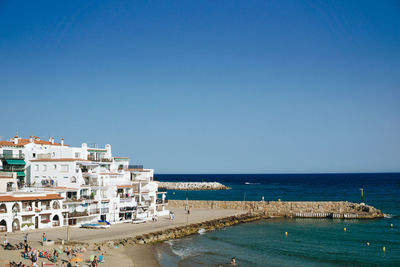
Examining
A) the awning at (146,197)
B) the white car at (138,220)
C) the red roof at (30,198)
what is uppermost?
the red roof at (30,198)

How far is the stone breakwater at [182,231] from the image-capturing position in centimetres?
5058

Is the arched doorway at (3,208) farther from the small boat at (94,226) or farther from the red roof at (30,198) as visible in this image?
the small boat at (94,226)

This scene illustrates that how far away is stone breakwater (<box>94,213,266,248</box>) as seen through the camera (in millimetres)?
50575

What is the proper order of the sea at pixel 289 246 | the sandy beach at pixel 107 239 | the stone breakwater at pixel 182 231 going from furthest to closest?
the stone breakwater at pixel 182 231, the sea at pixel 289 246, the sandy beach at pixel 107 239

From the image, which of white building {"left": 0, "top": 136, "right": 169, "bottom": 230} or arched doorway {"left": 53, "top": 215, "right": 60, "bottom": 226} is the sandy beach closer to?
arched doorway {"left": 53, "top": 215, "right": 60, "bottom": 226}

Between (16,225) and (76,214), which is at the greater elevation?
Result: (76,214)

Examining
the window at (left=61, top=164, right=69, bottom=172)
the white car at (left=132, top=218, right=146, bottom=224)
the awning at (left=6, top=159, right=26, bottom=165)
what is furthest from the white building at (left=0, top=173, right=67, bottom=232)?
the white car at (left=132, top=218, right=146, bottom=224)

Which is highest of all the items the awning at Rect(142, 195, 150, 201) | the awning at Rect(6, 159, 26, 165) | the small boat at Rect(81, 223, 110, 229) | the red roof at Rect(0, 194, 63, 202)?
the awning at Rect(6, 159, 26, 165)

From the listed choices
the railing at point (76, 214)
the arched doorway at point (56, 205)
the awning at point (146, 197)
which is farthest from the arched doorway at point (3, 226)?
the awning at point (146, 197)

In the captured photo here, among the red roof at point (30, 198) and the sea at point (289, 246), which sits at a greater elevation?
the red roof at point (30, 198)

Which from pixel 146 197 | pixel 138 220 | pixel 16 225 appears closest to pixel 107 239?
pixel 16 225

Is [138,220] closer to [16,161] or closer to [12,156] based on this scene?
[16,161]

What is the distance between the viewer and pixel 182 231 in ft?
205

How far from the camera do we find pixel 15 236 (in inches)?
1935
